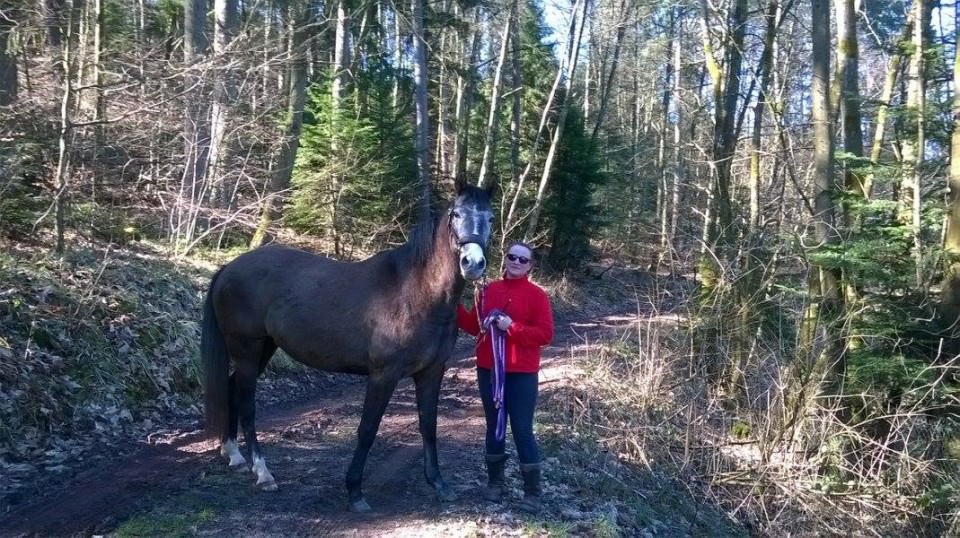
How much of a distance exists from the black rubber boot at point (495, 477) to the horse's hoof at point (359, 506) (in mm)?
935

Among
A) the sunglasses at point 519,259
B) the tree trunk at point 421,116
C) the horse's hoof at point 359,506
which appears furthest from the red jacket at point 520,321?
the tree trunk at point 421,116

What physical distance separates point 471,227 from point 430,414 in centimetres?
151

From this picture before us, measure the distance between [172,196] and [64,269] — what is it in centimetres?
352

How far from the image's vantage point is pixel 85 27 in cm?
1023

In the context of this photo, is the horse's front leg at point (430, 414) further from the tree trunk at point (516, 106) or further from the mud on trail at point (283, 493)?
the tree trunk at point (516, 106)

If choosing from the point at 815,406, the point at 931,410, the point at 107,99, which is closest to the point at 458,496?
the point at 815,406

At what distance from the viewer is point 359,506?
5.18m

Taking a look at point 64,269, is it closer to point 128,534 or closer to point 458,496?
point 128,534

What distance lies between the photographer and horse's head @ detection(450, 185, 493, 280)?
15.3ft

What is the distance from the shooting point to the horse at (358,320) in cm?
514

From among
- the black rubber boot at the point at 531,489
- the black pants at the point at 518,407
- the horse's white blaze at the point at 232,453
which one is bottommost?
the black rubber boot at the point at 531,489

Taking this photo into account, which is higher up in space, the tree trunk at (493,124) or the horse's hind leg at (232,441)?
the tree trunk at (493,124)

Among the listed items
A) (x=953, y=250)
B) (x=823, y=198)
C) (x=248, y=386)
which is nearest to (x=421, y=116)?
(x=823, y=198)

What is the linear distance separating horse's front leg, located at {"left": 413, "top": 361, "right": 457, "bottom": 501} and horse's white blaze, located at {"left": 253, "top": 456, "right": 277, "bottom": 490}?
3.88 ft
